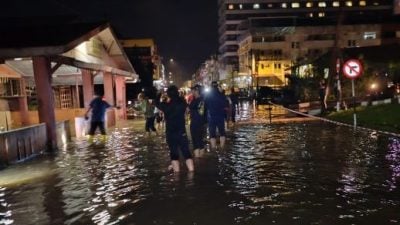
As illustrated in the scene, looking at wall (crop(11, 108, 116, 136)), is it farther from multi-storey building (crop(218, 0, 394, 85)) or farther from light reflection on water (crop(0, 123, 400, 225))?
multi-storey building (crop(218, 0, 394, 85))

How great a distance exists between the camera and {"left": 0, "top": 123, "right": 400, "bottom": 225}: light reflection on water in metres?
7.38

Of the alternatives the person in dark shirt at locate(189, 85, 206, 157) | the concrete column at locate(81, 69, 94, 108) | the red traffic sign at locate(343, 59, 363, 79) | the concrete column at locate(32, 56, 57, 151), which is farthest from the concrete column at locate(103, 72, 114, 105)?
the person in dark shirt at locate(189, 85, 206, 157)

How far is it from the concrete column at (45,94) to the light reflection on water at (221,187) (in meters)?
1.29

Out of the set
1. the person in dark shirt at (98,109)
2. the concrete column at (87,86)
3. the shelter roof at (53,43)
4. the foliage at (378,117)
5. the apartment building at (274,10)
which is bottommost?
the foliage at (378,117)

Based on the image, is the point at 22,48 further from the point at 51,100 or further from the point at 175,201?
the point at 175,201

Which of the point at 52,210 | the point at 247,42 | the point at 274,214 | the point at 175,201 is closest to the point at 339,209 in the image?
the point at 274,214

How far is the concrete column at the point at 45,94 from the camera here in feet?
51.7

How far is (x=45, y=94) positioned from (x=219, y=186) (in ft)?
30.1

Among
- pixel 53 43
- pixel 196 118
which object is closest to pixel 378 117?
pixel 196 118

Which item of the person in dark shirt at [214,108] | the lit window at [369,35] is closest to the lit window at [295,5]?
the lit window at [369,35]

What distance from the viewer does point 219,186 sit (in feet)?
30.6

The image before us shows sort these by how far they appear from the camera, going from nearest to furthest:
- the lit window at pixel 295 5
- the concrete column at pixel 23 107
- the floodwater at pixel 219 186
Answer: the floodwater at pixel 219 186
the concrete column at pixel 23 107
the lit window at pixel 295 5

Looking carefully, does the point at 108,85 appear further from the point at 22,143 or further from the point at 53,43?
the point at 22,143

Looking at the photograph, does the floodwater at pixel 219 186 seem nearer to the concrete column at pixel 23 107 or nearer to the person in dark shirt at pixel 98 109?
the person in dark shirt at pixel 98 109
